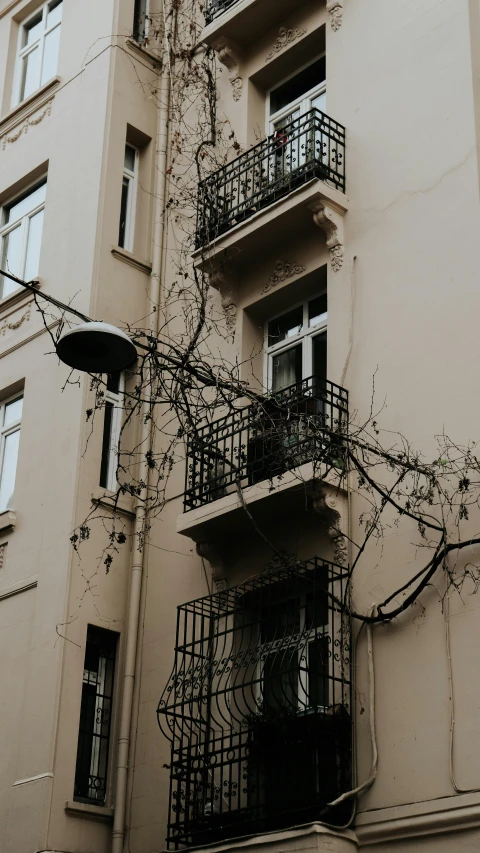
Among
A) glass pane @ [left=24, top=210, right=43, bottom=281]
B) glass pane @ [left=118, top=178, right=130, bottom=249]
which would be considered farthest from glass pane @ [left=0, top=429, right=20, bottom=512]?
glass pane @ [left=118, top=178, right=130, bottom=249]

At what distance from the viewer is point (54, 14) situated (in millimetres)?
20062

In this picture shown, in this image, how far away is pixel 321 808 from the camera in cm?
1086

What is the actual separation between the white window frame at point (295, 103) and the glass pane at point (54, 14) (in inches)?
202

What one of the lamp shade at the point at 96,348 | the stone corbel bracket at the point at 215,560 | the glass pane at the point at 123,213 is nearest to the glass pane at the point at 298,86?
the glass pane at the point at 123,213

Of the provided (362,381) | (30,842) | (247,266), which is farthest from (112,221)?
(30,842)

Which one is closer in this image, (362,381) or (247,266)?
(362,381)

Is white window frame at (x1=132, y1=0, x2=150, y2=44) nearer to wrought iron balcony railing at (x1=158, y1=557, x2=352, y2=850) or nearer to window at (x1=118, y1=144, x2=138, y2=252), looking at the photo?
window at (x1=118, y1=144, x2=138, y2=252)

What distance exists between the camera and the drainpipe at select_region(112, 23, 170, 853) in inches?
525

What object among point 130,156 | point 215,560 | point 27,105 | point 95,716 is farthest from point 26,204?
point 95,716

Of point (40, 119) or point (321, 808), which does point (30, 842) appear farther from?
point (40, 119)

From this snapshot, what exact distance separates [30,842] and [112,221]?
7995 mm

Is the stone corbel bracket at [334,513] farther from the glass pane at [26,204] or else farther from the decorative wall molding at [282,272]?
the glass pane at [26,204]

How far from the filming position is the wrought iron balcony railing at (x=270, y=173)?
13969 mm

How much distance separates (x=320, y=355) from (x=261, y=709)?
14.5 ft
